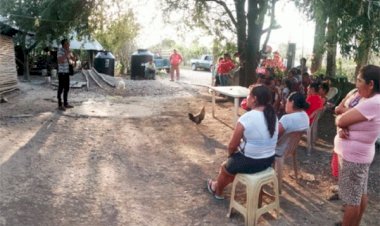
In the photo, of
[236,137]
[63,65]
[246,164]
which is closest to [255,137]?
[236,137]

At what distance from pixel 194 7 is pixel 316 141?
7.00 metres

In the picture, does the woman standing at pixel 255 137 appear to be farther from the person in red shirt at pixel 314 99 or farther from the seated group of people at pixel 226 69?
the seated group of people at pixel 226 69

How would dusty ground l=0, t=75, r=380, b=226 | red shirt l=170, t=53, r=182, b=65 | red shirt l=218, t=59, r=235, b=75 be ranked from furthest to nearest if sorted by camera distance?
red shirt l=170, t=53, r=182, b=65 → red shirt l=218, t=59, r=235, b=75 → dusty ground l=0, t=75, r=380, b=226

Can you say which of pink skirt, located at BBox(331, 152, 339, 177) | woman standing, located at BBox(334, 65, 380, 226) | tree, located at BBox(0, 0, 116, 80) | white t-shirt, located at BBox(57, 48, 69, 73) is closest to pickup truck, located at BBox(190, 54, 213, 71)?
tree, located at BBox(0, 0, 116, 80)

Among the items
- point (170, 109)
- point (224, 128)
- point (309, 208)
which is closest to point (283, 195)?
point (309, 208)

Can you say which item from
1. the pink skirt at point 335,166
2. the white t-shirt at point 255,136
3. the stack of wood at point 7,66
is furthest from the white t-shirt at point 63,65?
the pink skirt at point 335,166

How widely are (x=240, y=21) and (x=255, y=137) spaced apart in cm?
863

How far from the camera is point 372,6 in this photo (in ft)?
17.8

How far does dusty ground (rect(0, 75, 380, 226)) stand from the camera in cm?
Result: 424

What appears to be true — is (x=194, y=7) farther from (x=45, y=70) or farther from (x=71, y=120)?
(x=45, y=70)

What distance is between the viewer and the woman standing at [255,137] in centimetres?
392

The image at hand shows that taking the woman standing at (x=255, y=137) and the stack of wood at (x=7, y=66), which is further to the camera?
the stack of wood at (x=7, y=66)

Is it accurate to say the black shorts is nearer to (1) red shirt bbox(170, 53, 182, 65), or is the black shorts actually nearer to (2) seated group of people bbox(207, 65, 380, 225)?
(2) seated group of people bbox(207, 65, 380, 225)

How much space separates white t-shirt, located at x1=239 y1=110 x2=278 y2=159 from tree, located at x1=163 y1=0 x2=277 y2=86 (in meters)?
6.08
